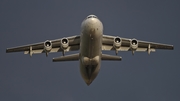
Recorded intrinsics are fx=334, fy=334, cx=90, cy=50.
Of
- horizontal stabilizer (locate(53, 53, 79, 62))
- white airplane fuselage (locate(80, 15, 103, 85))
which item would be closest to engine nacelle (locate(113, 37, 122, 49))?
white airplane fuselage (locate(80, 15, 103, 85))

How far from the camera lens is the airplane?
90.1 ft

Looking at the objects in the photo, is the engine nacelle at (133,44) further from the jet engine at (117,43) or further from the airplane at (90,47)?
the jet engine at (117,43)

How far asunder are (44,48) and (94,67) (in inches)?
208

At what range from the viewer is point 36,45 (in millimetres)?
33906

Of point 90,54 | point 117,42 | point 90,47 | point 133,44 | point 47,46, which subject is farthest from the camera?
point 133,44

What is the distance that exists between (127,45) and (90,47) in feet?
23.0

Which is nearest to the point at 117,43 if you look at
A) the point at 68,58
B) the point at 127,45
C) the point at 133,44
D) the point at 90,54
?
the point at 133,44

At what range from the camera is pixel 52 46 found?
111 ft

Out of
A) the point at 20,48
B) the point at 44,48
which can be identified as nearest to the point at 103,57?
the point at 44,48

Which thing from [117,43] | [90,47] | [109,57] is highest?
[117,43]

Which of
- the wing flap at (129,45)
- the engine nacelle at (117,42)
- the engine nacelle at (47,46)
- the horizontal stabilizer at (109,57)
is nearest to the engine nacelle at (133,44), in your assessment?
the wing flap at (129,45)

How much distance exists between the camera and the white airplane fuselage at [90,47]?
27.0 m

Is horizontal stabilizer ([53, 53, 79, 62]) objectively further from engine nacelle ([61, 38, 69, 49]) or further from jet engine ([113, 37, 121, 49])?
jet engine ([113, 37, 121, 49])

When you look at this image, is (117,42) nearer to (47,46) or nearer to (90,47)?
(90,47)
